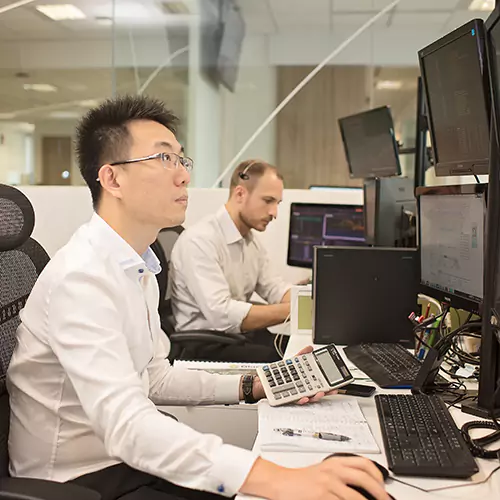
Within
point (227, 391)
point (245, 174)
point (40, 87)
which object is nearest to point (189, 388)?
point (227, 391)

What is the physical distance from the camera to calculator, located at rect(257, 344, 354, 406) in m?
1.39

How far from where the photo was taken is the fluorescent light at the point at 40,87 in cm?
493

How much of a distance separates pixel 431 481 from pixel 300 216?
99.8 inches

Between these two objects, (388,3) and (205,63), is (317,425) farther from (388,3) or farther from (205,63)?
(388,3)

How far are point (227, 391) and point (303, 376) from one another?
0.20m

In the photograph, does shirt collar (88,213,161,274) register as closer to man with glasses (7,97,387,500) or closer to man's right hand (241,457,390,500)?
man with glasses (7,97,387,500)

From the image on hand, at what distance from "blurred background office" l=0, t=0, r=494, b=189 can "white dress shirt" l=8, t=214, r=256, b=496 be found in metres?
3.58

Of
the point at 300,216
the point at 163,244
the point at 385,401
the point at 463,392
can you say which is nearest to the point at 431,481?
the point at 385,401

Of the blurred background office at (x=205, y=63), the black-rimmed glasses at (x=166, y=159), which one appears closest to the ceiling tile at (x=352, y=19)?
the blurred background office at (x=205, y=63)

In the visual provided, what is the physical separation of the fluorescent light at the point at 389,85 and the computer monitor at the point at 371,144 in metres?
2.45

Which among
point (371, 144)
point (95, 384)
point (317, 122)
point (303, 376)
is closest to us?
point (95, 384)

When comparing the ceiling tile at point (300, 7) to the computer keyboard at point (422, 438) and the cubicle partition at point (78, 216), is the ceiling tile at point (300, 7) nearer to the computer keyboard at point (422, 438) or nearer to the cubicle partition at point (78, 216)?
the cubicle partition at point (78, 216)

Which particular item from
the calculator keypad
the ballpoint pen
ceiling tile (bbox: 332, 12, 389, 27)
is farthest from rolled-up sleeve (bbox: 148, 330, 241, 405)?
ceiling tile (bbox: 332, 12, 389, 27)

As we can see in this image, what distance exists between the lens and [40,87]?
496 cm
